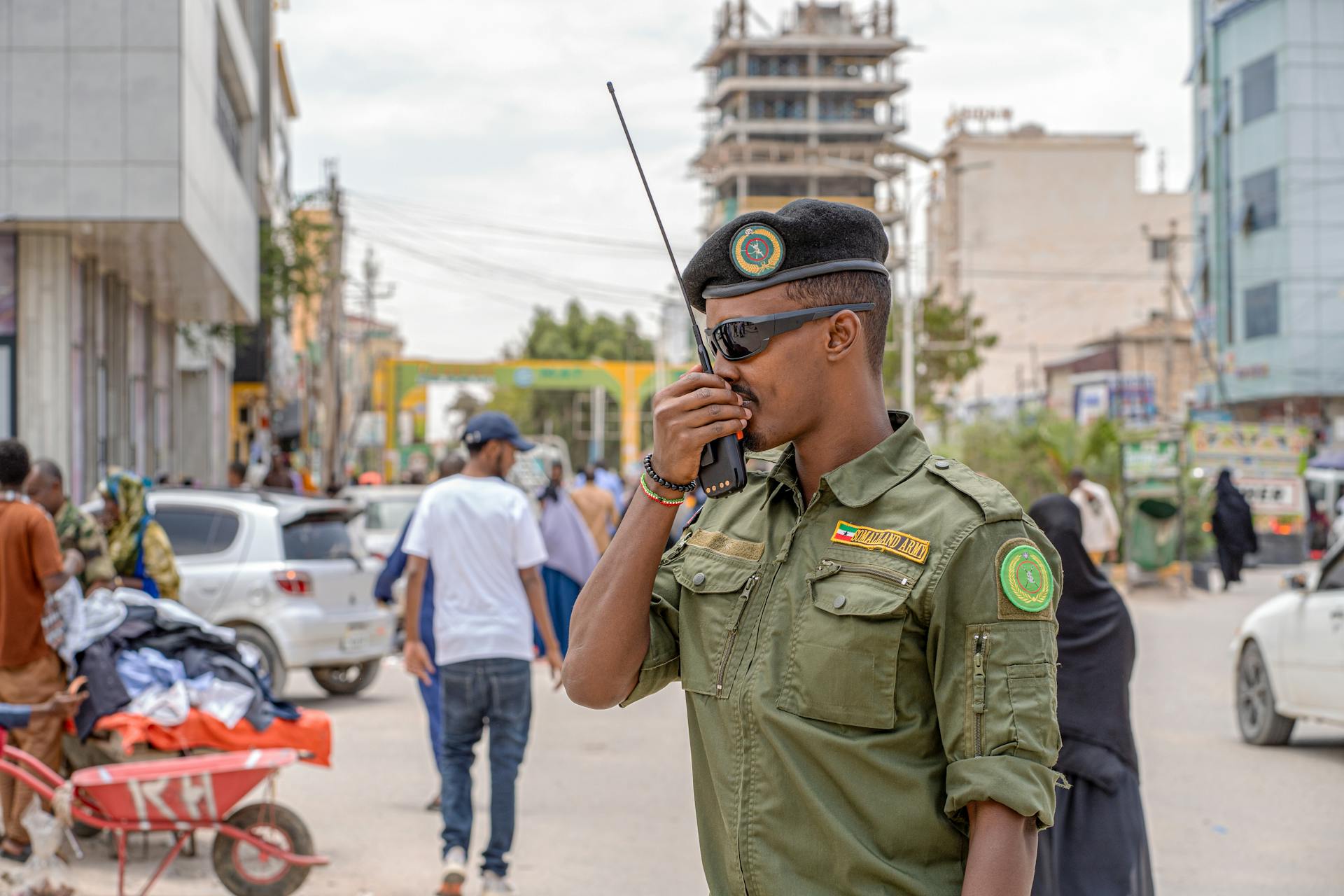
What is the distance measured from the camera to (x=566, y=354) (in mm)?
89250

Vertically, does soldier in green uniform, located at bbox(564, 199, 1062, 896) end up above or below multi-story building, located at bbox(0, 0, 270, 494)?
below

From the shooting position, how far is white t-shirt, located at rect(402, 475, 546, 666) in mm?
6656

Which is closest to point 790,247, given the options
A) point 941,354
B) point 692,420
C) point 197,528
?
point 692,420

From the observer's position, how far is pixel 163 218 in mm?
15461

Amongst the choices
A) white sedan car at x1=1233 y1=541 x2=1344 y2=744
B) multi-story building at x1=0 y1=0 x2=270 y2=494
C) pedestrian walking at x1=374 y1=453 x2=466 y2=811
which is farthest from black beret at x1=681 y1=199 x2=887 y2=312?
multi-story building at x1=0 y1=0 x2=270 y2=494

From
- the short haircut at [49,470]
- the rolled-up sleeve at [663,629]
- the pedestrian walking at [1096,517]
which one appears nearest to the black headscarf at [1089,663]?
the rolled-up sleeve at [663,629]

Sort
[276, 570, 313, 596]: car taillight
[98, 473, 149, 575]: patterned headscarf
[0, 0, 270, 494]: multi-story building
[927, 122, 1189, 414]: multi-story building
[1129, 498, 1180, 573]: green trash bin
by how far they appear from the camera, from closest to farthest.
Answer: [98, 473, 149, 575]: patterned headscarf
[276, 570, 313, 596]: car taillight
[0, 0, 270, 494]: multi-story building
[1129, 498, 1180, 573]: green trash bin
[927, 122, 1189, 414]: multi-story building

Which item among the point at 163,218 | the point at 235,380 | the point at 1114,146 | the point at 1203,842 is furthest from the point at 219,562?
the point at 1114,146

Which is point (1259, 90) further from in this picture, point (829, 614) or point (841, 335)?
point (829, 614)

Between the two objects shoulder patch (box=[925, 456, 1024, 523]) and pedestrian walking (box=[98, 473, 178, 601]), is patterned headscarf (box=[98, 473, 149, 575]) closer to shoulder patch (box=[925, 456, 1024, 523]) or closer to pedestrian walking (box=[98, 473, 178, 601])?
pedestrian walking (box=[98, 473, 178, 601])

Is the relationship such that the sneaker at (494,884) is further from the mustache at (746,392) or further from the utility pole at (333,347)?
the utility pole at (333,347)

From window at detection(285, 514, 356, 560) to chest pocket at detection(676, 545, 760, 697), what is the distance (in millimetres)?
10682

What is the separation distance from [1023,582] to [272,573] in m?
11.0

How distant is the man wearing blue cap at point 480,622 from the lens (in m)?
6.50
